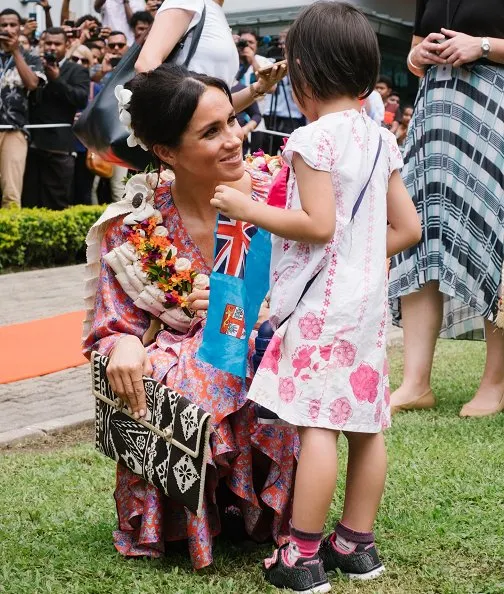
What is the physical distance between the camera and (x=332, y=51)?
2932 millimetres

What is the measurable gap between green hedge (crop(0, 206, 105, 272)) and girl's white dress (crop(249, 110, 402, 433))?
782cm

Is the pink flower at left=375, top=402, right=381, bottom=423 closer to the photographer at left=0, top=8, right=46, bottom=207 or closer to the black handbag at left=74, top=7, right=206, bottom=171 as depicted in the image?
the black handbag at left=74, top=7, right=206, bottom=171

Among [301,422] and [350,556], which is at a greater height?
[301,422]

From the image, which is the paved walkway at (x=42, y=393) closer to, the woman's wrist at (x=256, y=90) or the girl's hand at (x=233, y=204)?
the woman's wrist at (x=256, y=90)

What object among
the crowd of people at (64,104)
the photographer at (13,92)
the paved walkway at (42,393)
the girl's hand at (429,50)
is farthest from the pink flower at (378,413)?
the photographer at (13,92)

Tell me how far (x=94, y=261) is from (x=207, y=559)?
103 cm

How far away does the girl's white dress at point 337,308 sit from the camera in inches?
117

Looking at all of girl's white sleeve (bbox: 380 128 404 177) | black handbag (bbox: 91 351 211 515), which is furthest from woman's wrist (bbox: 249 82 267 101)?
black handbag (bbox: 91 351 211 515)

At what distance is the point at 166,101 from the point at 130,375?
862 millimetres

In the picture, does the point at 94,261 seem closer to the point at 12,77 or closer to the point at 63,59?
the point at 12,77

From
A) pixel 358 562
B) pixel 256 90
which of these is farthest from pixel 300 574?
pixel 256 90

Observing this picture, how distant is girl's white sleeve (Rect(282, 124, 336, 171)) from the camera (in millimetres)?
2902

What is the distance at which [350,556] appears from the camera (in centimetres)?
320

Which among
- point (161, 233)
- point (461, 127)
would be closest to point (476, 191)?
point (461, 127)
